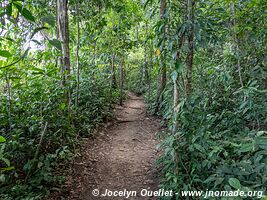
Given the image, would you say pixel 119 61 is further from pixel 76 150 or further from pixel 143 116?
pixel 76 150

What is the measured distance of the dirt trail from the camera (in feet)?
10.4

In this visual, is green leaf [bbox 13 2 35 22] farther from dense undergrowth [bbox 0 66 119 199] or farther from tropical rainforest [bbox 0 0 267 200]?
dense undergrowth [bbox 0 66 119 199]

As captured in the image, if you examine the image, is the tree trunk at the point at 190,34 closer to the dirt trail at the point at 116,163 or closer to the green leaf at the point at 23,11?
the dirt trail at the point at 116,163

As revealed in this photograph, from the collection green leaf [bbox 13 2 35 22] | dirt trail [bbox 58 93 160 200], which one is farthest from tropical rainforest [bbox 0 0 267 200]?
green leaf [bbox 13 2 35 22]

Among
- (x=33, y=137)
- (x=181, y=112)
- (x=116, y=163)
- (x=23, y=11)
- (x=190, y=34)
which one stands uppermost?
(x=190, y=34)

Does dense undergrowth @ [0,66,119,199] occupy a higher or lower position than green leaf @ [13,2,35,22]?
lower

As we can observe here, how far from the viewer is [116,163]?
13.0ft

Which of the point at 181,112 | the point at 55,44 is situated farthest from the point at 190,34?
the point at 55,44

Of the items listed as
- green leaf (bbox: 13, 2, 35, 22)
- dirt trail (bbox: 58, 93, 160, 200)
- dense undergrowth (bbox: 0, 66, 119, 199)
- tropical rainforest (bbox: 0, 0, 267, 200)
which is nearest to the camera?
green leaf (bbox: 13, 2, 35, 22)

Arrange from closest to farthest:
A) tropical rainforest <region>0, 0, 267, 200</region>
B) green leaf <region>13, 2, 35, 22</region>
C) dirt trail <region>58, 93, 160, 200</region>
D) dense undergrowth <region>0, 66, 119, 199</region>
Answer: green leaf <region>13, 2, 35, 22</region>, tropical rainforest <region>0, 0, 267, 200</region>, dense undergrowth <region>0, 66, 119, 199</region>, dirt trail <region>58, 93, 160, 200</region>

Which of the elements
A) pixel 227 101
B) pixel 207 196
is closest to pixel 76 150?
pixel 207 196

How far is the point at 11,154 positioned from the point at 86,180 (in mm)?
1231

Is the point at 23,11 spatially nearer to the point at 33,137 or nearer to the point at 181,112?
the point at 181,112

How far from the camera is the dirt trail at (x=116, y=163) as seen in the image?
10.4 feet
